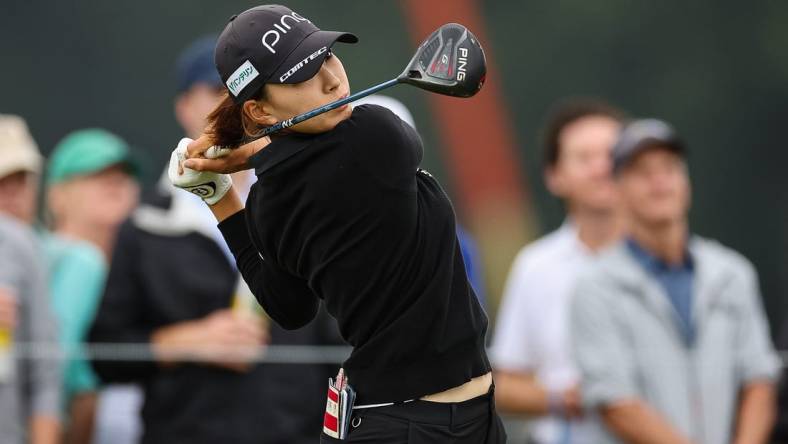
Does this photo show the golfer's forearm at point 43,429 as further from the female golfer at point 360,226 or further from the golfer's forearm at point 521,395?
the female golfer at point 360,226

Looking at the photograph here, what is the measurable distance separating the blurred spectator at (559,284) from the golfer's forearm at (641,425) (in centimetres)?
21

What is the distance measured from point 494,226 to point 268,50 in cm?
407

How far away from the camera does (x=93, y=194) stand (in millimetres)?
5773

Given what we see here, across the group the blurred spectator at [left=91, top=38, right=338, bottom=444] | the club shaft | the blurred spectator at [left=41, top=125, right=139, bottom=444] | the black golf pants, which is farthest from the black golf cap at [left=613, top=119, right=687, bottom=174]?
the club shaft

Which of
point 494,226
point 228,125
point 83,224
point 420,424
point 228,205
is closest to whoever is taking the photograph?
point 420,424

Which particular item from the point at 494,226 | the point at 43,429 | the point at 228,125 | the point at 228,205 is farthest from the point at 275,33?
the point at 494,226

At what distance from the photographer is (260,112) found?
9.62 feet

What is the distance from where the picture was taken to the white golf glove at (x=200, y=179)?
310 cm

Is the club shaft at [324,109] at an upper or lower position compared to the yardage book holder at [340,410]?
upper

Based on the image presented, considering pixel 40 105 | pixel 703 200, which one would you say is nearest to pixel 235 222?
pixel 40 105

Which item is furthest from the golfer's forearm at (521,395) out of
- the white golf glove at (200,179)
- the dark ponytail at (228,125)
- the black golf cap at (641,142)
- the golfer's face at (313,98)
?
the golfer's face at (313,98)

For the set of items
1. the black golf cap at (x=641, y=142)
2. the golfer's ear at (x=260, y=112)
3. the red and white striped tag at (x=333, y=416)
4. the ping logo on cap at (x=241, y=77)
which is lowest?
the red and white striped tag at (x=333, y=416)

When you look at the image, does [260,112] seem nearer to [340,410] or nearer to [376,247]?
[376,247]

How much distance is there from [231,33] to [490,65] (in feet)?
13.3
